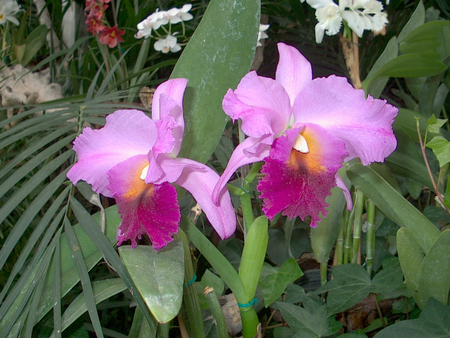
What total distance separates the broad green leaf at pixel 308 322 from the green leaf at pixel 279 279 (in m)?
0.04

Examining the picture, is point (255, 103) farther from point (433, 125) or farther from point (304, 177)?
point (433, 125)

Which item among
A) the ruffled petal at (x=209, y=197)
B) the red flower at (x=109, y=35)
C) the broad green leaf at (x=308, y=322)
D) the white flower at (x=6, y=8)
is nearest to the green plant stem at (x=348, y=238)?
the broad green leaf at (x=308, y=322)

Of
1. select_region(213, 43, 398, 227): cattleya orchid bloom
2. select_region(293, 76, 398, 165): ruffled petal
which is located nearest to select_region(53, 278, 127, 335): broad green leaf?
select_region(213, 43, 398, 227): cattleya orchid bloom

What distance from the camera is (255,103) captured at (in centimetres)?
36

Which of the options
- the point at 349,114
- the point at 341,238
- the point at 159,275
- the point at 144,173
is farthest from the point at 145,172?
the point at 341,238

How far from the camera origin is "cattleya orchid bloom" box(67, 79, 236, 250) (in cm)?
38

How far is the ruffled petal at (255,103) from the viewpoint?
34cm

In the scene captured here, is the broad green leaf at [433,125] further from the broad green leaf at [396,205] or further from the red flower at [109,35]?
the red flower at [109,35]

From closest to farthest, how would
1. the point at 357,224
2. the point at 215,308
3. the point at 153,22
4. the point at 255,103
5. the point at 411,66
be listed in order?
the point at 255,103
the point at 215,308
the point at 411,66
the point at 357,224
the point at 153,22

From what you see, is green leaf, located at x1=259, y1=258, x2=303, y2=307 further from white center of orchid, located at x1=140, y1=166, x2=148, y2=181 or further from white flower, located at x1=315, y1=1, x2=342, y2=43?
white flower, located at x1=315, y1=1, x2=342, y2=43

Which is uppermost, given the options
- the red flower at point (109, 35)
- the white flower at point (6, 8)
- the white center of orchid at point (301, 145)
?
the white flower at point (6, 8)

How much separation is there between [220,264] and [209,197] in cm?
8

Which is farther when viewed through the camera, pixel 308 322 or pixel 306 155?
pixel 308 322

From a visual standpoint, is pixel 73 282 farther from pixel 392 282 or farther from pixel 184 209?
pixel 392 282
